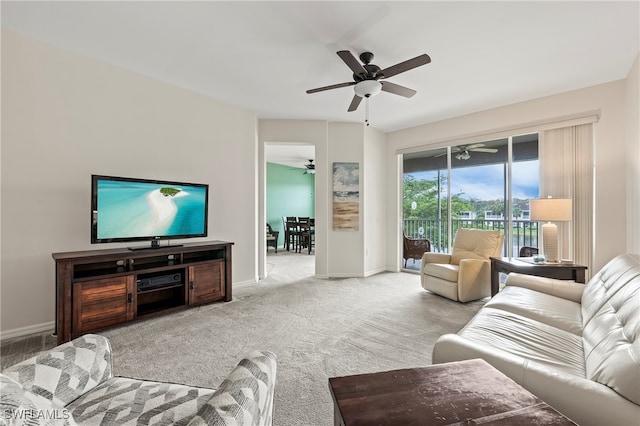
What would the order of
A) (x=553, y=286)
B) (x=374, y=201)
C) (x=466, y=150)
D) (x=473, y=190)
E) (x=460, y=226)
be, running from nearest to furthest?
(x=553, y=286) < (x=466, y=150) < (x=473, y=190) < (x=460, y=226) < (x=374, y=201)

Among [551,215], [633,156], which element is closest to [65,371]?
[551,215]

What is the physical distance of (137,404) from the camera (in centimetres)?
104

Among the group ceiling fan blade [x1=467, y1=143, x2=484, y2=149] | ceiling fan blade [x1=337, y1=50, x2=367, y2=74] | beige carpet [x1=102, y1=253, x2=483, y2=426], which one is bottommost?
beige carpet [x1=102, y1=253, x2=483, y2=426]

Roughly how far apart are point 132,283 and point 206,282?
78cm

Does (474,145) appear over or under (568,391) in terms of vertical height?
over

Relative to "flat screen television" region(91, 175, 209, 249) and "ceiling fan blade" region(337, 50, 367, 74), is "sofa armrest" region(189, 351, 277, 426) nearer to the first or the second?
"ceiling fan blade" region(337, 50, 367, 74)

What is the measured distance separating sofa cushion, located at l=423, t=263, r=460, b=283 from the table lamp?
0.96m

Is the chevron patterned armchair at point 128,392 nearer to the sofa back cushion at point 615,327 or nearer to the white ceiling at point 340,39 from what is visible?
the sofa back cushion at point 615,327

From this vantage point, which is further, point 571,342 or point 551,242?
point 551,242

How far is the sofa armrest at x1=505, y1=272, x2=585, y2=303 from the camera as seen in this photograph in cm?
225

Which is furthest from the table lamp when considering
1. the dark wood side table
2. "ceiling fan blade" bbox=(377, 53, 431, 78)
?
"ceiling fan blade" bbox=(377, 53, 431, 78)

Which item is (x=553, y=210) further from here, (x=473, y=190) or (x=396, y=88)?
(x=396, y=88)

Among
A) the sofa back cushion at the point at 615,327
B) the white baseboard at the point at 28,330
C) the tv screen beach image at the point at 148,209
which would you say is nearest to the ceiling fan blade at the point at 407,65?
the sofa back cushion at the point at 615,327

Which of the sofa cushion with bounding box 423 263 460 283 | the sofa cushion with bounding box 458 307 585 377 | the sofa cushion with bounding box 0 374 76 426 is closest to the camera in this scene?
the sofa cushion with bounding box 0 374 76 426
